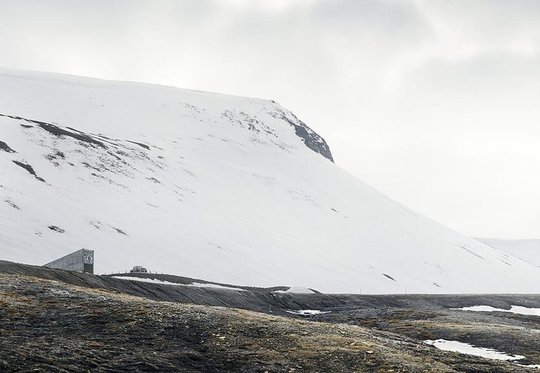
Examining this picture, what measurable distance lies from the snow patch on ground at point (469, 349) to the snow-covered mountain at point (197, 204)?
37.1 metres

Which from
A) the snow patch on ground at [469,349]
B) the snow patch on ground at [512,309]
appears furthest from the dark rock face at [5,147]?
the snow patch on ground at [469,349]

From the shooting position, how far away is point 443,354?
861 inches

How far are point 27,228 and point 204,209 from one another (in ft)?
131

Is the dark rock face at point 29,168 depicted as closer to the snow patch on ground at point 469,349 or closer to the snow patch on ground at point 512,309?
the snow patch on ground at point 512,309

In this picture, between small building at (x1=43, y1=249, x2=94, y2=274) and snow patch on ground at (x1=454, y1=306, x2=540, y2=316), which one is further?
snow patch on ground at (x1=454, y1=306, x2=540, y2=316)

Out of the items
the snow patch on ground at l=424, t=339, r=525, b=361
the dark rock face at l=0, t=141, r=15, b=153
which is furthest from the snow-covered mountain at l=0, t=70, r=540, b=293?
the snow patch on ground at l=424, t=339, r=525, b=361

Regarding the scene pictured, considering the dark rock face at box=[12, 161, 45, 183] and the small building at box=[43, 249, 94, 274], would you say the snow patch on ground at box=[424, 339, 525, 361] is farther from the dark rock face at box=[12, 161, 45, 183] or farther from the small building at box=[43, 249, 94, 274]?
the dark rock face at box=[12, 161, 45, 183]

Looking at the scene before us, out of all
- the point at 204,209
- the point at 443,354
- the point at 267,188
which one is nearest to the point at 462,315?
the point at 443,354

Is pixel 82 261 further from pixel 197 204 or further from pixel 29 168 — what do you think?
pixel 197 204

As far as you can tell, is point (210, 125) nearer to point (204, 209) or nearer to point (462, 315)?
point (204, 209)

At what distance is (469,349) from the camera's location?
2667cm

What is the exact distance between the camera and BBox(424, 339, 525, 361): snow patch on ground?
25.2 metres

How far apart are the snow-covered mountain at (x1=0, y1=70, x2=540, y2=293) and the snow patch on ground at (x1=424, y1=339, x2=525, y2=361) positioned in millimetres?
37077

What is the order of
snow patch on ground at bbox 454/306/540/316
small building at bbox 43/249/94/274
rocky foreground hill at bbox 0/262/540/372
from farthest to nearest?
snow patch on ground at bbox 454/306/540/316
small building at bbox 43/249/94/274
rocky foreground hill at bbox 0/262/540/372
